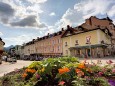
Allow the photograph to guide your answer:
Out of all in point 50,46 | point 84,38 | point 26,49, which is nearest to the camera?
point 84,38

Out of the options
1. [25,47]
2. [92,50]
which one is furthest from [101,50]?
[25,47]

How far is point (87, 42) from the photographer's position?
1971 inches

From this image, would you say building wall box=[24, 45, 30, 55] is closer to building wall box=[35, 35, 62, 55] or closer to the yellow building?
building wall box=[35, 35, 62, 55]

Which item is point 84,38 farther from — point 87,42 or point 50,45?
point 50,45

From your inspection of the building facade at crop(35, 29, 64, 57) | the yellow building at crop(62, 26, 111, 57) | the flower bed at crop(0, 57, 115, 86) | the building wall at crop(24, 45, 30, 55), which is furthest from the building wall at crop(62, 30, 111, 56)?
the building wall at crop(24, 45, 30, 55)

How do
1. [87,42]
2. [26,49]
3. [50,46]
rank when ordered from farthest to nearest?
1. [26,49]
2. [50,46]
3. [87,42]

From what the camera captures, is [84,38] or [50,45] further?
[50,45]

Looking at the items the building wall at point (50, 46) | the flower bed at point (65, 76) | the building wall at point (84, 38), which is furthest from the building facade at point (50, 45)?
the flower bed at point (65, 76)

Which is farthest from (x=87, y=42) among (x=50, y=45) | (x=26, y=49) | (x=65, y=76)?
(x=26, y=49)

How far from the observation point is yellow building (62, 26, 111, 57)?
47.0 meters

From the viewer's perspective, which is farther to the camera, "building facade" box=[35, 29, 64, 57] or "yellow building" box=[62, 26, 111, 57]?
"building facade" box=[35, 29, 64, 57]

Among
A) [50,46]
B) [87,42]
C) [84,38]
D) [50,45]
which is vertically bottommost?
[87,42]

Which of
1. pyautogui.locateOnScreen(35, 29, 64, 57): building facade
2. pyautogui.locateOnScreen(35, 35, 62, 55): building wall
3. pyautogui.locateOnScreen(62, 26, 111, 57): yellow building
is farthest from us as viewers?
pyautogui.locateOnScreen(35, 35, 62, 55): building wall

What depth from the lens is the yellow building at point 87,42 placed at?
47000mm
